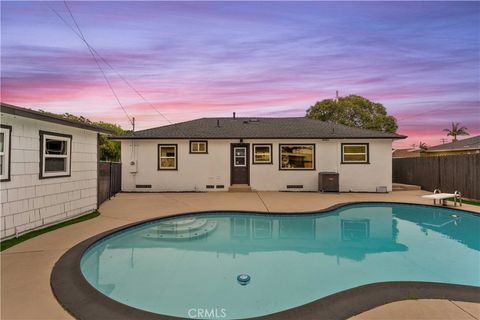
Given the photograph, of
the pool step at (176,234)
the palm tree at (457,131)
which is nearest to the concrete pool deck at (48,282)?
the pool step at (176,234)

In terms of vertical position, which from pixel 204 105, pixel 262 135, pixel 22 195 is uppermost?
pixel 204 105

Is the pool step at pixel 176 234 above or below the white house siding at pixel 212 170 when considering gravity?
below

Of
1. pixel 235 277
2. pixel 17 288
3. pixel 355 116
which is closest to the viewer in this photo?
pixel 17 288

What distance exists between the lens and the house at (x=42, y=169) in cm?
480

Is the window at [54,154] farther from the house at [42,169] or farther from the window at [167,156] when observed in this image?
the window at [167,156]

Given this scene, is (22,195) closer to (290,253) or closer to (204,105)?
(290,253)

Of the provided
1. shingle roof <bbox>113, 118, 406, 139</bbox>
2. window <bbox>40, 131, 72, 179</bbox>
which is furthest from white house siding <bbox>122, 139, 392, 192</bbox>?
window <bbox>40, 131, 72, 179</bbox>

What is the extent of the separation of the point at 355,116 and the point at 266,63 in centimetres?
1797

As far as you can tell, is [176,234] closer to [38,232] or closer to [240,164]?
[38,232]

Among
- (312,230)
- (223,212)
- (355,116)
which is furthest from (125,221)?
(355,116)

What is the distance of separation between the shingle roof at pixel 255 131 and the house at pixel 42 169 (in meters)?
5.43

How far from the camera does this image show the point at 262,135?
41.8 feet

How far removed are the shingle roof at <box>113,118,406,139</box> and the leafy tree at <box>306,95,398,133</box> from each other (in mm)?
12936

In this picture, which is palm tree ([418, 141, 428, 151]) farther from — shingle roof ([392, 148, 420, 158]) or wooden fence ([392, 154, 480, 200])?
wooden fence ([392, 154, 480, 200])
